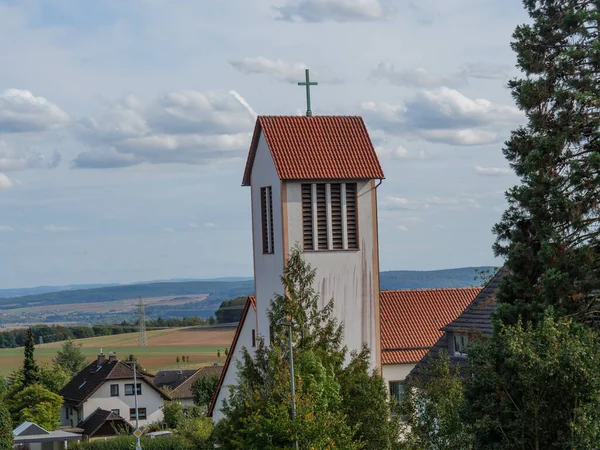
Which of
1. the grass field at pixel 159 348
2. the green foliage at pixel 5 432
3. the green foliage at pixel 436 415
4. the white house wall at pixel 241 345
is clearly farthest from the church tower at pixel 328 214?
the grass field at pixel 159 348

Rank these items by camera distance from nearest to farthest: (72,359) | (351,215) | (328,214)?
(328,214) → (351,215) → (72,359)

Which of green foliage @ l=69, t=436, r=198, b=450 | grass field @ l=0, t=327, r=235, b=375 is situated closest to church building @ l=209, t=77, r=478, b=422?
green foliage @ l=69, t=436, r=198, b=450

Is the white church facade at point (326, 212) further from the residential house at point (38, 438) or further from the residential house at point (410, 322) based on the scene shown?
the residential house at point (38, 438)

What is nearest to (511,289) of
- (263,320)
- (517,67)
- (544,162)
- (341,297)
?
(544,162)

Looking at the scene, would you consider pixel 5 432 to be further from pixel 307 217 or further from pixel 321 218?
pixel 321 218

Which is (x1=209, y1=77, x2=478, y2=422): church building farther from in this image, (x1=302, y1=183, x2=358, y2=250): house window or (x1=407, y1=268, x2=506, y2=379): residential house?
(x1=407, y1=268, x2=506, y2=379): residential house

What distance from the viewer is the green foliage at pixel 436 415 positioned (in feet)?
87.5

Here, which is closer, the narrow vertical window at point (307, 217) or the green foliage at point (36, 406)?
the narrow vertical window at point (307, 217)

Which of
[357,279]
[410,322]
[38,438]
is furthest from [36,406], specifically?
[357,279]

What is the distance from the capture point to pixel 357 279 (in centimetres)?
3903

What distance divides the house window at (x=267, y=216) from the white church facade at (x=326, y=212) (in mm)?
37

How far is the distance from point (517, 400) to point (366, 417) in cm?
775

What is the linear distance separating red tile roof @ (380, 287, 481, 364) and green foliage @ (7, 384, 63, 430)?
144 feet

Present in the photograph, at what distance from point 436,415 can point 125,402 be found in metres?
79.8
